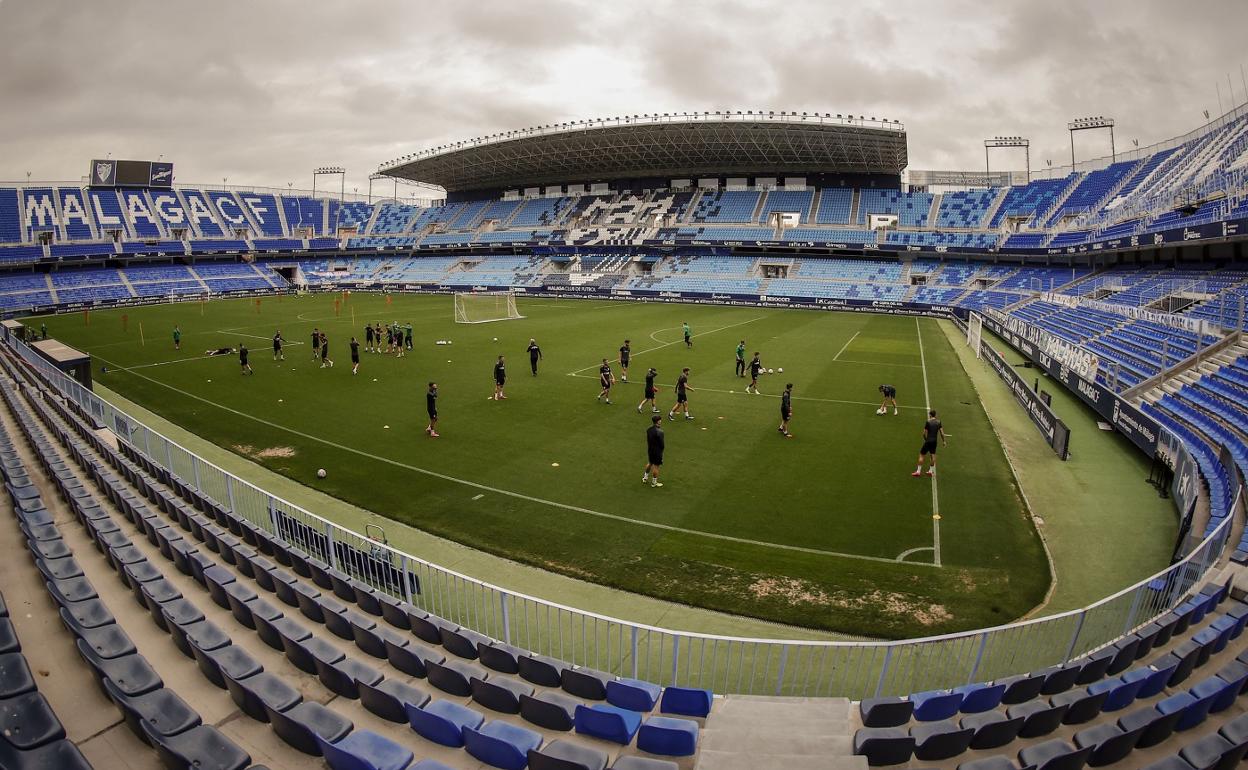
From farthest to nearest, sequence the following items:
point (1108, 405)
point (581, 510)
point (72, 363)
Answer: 1. point (72, 363)
2. point (1108, 405)
3. point (581, 510)

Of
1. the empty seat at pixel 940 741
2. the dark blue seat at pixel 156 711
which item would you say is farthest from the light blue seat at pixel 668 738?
the dark blue seat at pixel 156 711

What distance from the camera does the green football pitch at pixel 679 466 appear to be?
10.7 meters

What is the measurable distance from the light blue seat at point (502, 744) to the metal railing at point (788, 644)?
134cm

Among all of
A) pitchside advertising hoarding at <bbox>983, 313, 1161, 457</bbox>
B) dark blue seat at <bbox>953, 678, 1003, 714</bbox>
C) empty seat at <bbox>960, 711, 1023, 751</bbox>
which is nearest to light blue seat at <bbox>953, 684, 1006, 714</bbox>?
dark blue seat at <bbox>953, 678, 1003, 714</bbox>

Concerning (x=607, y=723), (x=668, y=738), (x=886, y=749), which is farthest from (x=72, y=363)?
(x=886, y=749)

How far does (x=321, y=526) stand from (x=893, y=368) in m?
25.5

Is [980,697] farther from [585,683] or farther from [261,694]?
[261,694]

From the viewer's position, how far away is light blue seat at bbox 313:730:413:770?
16.1 ft

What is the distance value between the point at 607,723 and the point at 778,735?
5.17ft

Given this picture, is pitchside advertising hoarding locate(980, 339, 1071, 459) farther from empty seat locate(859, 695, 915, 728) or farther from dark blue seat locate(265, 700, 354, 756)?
dark blue seat locate(265, 700, 354, 756)

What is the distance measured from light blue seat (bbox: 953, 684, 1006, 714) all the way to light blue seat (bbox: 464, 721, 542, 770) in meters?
4.05

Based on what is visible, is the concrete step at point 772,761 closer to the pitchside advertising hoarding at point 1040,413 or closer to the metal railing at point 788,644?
the metal railing at point 788,644

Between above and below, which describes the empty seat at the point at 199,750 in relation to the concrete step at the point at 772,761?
above

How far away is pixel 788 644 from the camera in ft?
21.5
